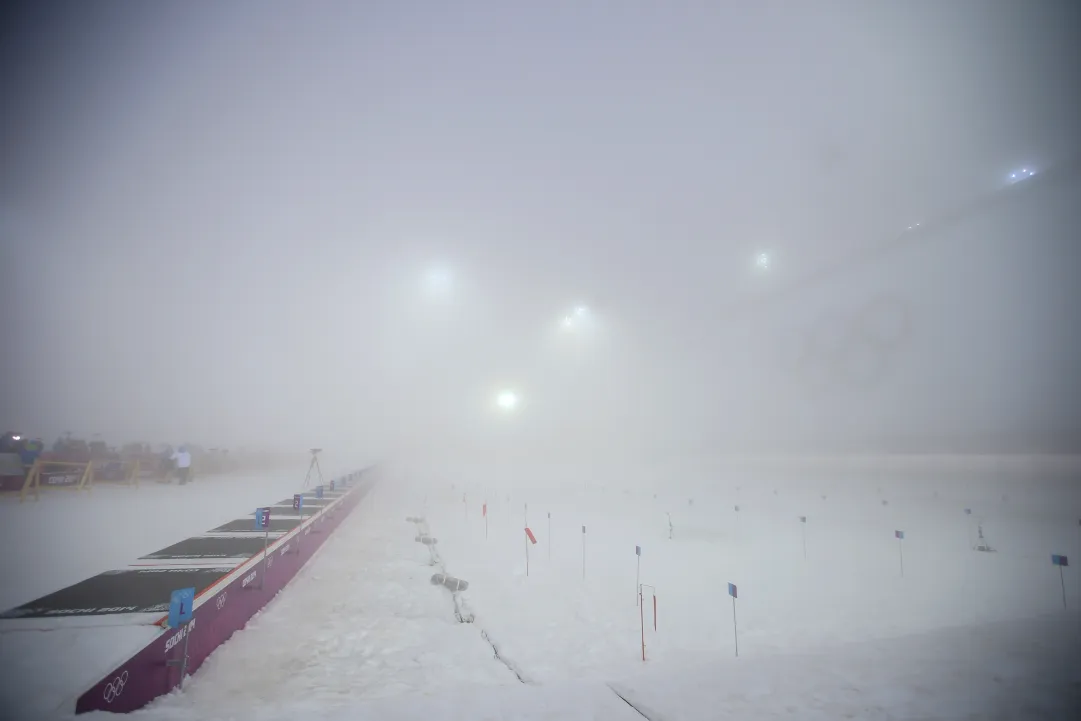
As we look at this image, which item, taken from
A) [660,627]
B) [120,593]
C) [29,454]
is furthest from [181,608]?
[29,454]

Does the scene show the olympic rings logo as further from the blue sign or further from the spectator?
the spectator

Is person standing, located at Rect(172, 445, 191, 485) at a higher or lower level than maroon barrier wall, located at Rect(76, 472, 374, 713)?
higher

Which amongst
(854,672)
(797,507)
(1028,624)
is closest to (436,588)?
(854,672)

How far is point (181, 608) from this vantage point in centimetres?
474

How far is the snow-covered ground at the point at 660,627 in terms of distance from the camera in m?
4.48

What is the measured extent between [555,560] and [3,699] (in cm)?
1029

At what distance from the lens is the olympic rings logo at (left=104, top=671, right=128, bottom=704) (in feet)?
12.6

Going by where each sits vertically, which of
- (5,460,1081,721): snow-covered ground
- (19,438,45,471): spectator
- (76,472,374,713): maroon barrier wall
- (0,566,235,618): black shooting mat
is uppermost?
(19,438,45,471): spectator

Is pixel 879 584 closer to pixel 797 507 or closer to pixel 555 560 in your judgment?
pixel 555 560

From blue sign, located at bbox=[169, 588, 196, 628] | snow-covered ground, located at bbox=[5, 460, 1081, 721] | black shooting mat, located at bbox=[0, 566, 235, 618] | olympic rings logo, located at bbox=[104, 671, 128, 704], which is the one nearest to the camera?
olympic rings logo, located at bbox=[104, 671, 128, 704]

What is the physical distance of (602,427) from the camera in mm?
61594

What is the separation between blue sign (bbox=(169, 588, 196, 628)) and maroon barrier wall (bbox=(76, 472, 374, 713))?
0.21 m

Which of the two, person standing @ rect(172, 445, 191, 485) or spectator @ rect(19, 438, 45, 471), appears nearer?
spectator @ rect(19, 438, 45, 471)

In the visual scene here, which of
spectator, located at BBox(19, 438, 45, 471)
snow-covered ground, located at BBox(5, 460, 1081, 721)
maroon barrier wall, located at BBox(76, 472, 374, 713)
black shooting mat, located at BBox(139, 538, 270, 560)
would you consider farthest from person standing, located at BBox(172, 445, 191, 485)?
maroon barrier wall, located at BBox(76, 472, 374, 713)
